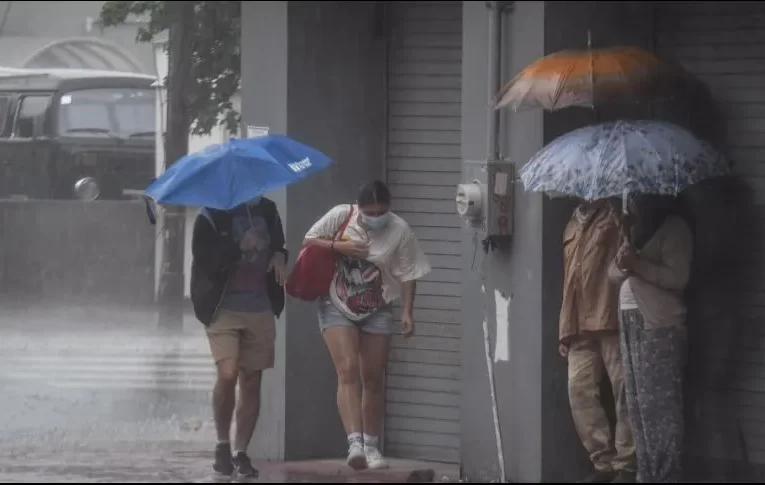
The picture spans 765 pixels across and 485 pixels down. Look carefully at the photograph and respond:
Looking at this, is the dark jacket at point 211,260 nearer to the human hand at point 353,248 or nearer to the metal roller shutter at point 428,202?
the human hand at point 353,248

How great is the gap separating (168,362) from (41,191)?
171 cm

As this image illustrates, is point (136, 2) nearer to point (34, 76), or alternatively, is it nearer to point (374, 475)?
point (34, 76)

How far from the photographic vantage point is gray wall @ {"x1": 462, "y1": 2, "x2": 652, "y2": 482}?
29.8 ft

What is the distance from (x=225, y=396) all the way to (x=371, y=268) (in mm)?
1117

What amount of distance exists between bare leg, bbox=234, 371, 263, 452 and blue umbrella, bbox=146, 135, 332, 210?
112cm

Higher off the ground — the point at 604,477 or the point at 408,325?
the point at 408,325

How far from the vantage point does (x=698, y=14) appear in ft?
30.5

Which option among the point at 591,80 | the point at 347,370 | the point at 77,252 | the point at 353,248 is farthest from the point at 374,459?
the point at 77,252

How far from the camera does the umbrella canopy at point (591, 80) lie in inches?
335

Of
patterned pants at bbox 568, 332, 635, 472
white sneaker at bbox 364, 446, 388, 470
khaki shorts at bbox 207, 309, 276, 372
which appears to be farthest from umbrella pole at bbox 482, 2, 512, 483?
khaki shorts at bbox 207, 309, 276, 372

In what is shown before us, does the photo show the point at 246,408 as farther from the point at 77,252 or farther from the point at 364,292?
the point at 77,252

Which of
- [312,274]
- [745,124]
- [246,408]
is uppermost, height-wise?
[745,124]

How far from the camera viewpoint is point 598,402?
29.3ft

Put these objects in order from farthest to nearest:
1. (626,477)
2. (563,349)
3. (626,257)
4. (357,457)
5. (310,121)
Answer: (310,121) < (357,457) < (563,349) < (626,477) < (626,257)
